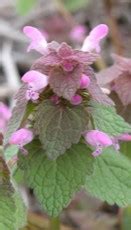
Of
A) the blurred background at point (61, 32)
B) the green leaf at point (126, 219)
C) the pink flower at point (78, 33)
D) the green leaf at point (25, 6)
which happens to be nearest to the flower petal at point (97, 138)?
the green leaf at point (126, 219)

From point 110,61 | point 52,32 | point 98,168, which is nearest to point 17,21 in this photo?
point 52,32

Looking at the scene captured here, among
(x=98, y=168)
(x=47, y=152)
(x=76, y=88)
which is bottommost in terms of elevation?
(x=98, y=168)

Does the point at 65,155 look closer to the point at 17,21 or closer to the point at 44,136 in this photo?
the point at 44,136

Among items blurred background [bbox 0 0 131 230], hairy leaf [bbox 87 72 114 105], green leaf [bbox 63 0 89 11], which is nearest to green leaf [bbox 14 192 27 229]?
hairy leaf [bbox 87 72 114 105]

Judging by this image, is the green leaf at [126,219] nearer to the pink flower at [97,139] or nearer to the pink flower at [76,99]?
the pink flower at [97,139]

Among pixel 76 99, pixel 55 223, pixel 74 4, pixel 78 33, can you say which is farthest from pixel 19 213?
pixel 74 4

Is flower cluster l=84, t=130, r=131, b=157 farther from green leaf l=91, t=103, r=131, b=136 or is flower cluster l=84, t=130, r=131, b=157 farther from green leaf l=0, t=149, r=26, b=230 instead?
green leaf l=0, t=149, r=26, b=230

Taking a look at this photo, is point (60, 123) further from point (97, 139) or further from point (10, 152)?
point (10, 152)
